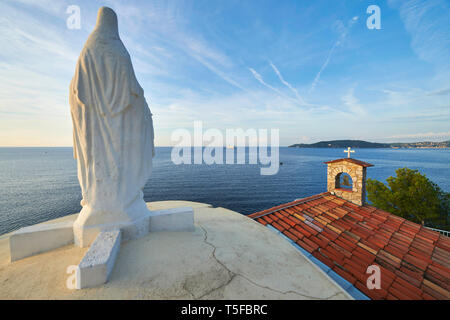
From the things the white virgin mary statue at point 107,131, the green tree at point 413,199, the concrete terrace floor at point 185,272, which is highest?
the white virgin mary statue at point 107,131

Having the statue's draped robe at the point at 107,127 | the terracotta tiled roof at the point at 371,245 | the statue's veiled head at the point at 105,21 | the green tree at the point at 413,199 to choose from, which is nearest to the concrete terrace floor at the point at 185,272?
the statue's draped robe at the point at 107,127

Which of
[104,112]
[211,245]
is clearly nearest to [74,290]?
[211,245]

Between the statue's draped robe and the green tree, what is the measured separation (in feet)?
67.1

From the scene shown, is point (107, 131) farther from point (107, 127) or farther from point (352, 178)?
point (352, 178)

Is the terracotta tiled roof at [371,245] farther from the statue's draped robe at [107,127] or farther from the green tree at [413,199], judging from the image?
the green tree at [413,199]

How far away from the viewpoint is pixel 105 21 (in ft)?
12.3

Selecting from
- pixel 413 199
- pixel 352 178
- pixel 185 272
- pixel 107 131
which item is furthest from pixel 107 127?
pixel 413 199

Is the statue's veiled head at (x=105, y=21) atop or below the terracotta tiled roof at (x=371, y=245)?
atop

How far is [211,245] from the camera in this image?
3.93 meters

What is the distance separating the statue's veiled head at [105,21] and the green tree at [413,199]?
21.4 m

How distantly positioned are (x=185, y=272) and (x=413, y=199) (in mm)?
20441

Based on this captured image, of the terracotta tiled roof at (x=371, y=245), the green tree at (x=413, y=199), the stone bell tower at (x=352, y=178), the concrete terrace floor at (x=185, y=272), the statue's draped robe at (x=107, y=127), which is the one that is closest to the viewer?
the concrete terrace floor at (x=185, y=272)

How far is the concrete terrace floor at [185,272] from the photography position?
260 centimetres

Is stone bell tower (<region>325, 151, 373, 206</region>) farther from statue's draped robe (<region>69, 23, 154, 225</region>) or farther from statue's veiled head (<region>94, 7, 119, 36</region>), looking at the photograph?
statue's veiled head (<region>94, 7, 119, 36</region>)
